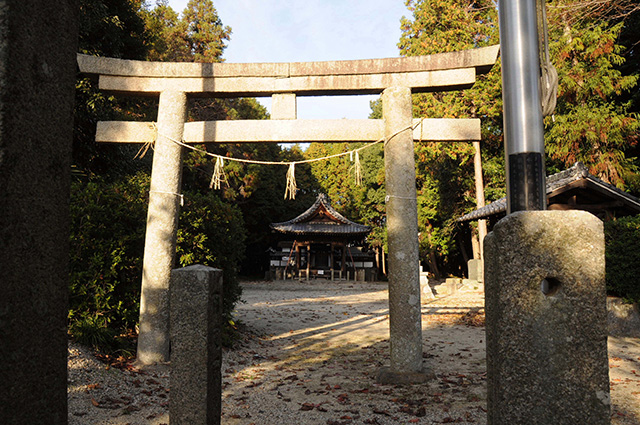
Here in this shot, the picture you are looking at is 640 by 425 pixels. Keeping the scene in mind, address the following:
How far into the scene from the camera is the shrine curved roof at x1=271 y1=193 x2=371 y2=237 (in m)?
24.8

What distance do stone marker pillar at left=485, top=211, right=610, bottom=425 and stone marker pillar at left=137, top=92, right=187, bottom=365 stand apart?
4682 mm

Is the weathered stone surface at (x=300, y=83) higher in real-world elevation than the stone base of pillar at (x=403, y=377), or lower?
higher

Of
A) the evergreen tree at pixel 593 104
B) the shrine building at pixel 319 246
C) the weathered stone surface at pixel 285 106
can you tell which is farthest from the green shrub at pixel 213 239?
the shrine building at pixel 319 246

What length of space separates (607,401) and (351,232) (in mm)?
23640

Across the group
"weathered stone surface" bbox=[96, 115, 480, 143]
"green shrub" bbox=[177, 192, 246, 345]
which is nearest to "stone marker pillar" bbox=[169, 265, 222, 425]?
"weathered stone surface" bbox=[96, 115, 480, 143]

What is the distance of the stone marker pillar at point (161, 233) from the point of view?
16.9 feet

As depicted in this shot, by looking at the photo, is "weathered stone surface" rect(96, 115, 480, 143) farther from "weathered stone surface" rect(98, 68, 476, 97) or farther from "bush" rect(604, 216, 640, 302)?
"bush" rect(604, 216, 640, 302)

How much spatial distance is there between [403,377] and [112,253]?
426cm

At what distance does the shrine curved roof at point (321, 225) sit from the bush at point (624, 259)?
17.7 m

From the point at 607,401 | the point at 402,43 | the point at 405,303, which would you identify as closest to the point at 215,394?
the point at 607,401

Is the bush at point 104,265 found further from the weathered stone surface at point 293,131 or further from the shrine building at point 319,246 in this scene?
the shrine building at point 319,246

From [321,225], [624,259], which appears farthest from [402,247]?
[321,225]

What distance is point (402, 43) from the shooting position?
64.7 feet

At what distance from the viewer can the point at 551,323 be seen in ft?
4.52
